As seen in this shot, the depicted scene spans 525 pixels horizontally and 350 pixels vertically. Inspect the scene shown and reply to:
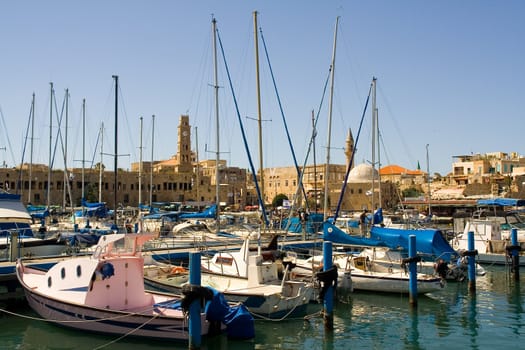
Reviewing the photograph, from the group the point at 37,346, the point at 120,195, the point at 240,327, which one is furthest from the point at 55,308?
the point at 120,195

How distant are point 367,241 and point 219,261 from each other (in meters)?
6.57

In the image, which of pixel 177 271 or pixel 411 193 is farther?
pixel 411 193

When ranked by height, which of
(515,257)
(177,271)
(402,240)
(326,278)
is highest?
(402,240)

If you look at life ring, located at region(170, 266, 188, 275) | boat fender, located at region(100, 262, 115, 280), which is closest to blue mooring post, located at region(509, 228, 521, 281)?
life ring, located at region(170, 266, 188, 275)

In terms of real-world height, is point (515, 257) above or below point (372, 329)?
above

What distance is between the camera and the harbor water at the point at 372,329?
13961 mm

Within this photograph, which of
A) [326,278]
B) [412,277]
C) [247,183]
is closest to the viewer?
[326,278]

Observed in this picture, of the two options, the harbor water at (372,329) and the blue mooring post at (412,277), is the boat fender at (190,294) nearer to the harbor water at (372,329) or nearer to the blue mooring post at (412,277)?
the harbor water at (372,329)

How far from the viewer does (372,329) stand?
51.4 feet

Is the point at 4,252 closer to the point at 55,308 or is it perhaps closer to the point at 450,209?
the point at 55,308

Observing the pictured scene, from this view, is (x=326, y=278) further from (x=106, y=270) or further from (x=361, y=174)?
(x=361, y=174)

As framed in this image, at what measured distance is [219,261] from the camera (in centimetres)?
1938

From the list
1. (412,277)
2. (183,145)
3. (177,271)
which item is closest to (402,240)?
(412,277)

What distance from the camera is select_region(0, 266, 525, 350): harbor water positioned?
13961mm
